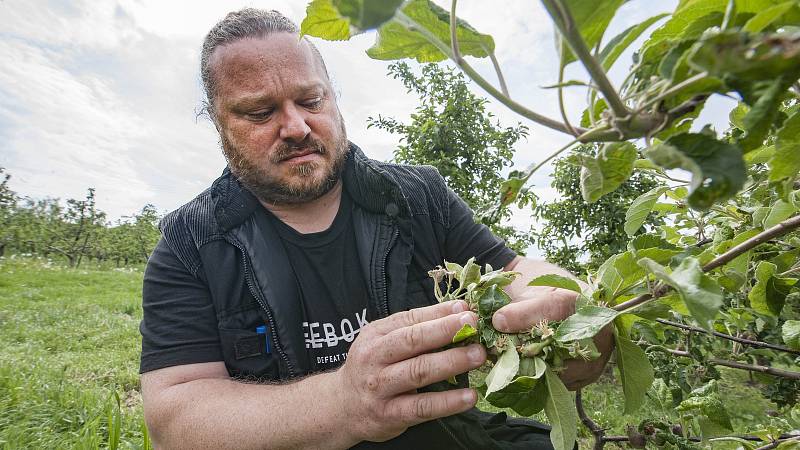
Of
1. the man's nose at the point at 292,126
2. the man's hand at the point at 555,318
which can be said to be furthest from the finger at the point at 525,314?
the man's nose at the point at 292,126

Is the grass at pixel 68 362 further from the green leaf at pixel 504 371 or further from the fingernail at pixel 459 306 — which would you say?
the green leaf at pixel 504 371

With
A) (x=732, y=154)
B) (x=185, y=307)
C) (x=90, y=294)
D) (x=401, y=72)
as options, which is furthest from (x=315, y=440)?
(x=90, y=294)

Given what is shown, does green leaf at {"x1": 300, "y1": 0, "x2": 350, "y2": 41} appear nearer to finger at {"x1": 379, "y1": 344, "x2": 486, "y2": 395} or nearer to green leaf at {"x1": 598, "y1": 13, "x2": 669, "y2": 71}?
green leaf at {"x1": 598, "y1": 13, "x2": 669, "y2": 71}

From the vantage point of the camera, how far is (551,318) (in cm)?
106

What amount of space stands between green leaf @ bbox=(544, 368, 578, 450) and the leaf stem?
23.8 inches

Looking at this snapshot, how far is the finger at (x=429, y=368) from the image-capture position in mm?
1024

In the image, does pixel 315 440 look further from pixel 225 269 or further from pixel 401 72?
pixel 401 72

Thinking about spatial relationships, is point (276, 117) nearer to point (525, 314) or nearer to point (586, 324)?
point (525, 314)

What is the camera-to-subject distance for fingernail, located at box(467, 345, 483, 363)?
1010mm

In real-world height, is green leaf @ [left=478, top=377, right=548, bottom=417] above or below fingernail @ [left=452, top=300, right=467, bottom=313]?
below

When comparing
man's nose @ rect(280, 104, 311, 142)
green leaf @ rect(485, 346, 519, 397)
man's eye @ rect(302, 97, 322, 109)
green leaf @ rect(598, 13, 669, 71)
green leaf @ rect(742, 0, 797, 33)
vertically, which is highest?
man's eye @ rect(302, 97, 322, 109)

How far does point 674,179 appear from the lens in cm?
114

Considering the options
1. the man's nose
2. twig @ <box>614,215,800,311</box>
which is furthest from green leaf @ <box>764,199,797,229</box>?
the man's nose

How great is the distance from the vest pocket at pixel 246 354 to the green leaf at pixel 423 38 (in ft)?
5.82
